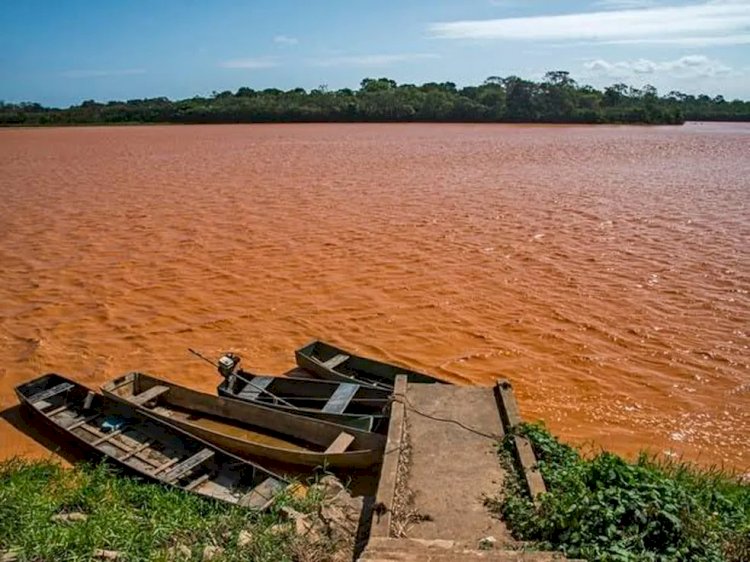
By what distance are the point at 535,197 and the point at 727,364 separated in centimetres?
1083

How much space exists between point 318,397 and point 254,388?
0.70 meters

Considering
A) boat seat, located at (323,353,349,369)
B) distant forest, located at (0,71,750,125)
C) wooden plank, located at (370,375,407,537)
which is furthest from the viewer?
distant forest, located at (0,71,750,125)

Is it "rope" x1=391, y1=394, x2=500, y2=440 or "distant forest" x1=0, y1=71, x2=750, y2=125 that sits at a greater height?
"distant forest" x1=0, y1=71, x2=750, y2=125

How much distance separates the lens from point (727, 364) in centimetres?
776

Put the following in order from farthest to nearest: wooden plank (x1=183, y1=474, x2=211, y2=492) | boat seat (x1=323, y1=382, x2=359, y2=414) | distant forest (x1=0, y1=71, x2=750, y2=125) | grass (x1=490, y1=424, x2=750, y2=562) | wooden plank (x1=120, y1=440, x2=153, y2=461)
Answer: distant forest (x1=0, y1=71, x2=750, y2=125)
boat seat (x1=323, y1=382, x2=359, y2=414)
wooden plank (x1=120, y1=440, x2=153, y2=461)
wooden plank (x1=183, y1=474, x2=211, y2=492)
grass (x1=490, y1=424, x2=750, y2=562)

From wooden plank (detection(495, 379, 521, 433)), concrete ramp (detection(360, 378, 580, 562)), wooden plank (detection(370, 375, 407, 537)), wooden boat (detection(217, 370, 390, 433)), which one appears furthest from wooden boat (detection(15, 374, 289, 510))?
wooden plank (detection(495, 379, 521, 433))

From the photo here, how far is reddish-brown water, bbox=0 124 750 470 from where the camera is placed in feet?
24.4

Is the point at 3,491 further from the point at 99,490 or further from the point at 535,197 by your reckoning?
the point at 535,197

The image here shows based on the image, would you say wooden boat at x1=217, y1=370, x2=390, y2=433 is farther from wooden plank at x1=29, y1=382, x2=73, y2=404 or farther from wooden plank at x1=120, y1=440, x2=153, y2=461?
wooden plank at x1=29, y1=382, x2=73, y2=404

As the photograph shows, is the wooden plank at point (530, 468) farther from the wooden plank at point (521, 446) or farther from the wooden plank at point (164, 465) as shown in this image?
the wooden plank at point (164, 465)

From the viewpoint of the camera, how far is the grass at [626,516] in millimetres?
3705

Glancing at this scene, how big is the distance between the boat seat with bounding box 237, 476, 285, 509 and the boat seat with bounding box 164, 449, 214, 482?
0.62m

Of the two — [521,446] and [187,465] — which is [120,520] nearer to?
[187,465]

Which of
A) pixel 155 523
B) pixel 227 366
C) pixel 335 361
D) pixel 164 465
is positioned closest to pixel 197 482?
pixel 164 465
